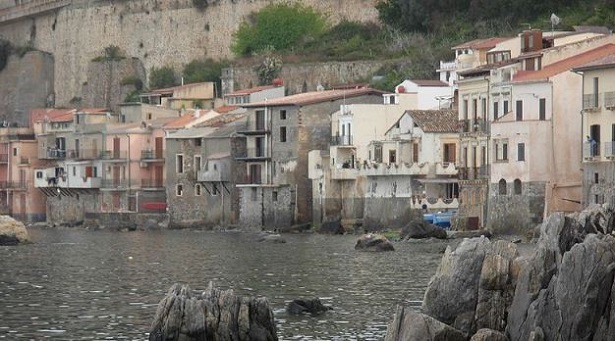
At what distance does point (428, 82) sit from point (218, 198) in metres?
10.4

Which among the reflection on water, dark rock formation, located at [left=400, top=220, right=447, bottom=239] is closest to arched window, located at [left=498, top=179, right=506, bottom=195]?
dark rock formation, located at [left=400, top=220, right=447, bottom=239]

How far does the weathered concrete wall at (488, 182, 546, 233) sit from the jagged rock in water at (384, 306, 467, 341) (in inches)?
1372

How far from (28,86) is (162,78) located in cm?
1523

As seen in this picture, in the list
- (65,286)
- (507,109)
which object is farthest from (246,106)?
(65,286)

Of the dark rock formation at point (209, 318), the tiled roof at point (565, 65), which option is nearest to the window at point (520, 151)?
the tiled roof at point (565, 65)

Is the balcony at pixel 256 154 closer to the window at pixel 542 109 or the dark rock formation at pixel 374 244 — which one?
the window at pixel 542 109

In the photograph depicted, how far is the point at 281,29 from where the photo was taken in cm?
10819

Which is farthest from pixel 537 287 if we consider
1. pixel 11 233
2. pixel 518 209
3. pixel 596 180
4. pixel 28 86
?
pixel 28 86

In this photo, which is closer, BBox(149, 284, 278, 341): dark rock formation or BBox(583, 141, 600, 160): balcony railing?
BBox(149, 284, 278, 341): dark rock formation

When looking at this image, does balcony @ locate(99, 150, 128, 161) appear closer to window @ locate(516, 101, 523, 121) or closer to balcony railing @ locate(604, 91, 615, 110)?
window @ locate(516, 101, 523, 121)

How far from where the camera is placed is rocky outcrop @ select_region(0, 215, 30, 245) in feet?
240

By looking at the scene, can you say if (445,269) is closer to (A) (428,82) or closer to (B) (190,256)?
(B) (190,256)

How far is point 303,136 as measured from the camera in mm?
82938

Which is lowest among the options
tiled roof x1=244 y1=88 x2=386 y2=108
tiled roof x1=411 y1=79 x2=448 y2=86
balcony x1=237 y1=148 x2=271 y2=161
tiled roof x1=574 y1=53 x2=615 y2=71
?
balcony x1=237 y1=148 x2=271 y2=161
